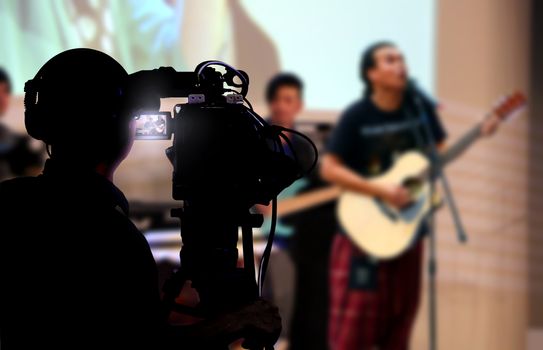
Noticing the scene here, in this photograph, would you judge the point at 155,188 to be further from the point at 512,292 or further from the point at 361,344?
the point at 512,292

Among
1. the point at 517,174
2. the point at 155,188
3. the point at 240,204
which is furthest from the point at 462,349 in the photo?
the point at 240,204

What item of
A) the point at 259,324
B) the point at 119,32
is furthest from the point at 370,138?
the point at 259,324

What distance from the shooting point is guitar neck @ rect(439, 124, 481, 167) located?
3.21m

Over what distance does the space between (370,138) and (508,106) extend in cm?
59

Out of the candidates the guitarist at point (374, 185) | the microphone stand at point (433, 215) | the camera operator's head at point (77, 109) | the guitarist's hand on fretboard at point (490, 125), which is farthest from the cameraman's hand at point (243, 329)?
the guitarist's hand on fretboard at point (490, 125)

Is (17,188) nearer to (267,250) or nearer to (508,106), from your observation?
(267,250)

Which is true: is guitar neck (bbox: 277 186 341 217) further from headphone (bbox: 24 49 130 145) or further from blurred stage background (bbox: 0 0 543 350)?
headphone (bbox: 24 49 130 145)

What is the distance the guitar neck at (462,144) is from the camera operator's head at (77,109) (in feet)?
7.93

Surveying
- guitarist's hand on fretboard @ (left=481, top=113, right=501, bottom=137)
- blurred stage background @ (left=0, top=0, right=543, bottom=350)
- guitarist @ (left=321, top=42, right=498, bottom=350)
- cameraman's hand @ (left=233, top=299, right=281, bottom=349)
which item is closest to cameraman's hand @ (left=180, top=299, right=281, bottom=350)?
cameraman's hand @ (left=233, top=299, right=281, bottom=349)

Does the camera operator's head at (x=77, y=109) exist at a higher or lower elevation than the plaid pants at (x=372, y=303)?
higher

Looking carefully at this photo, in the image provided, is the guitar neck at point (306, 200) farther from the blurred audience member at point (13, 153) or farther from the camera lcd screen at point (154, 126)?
the camera lcd screen at point (154, 126)

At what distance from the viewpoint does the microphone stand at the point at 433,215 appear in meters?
3.18

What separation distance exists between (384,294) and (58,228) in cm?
243

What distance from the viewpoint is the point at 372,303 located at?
317cm
